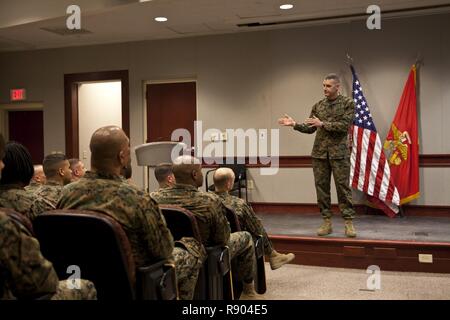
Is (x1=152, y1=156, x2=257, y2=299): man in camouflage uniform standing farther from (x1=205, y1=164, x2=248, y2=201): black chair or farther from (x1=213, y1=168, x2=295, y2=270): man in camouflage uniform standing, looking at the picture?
(x1=205, y1=164, x2=248, y2=201): black chair

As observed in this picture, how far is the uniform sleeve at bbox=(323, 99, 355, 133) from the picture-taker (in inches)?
156

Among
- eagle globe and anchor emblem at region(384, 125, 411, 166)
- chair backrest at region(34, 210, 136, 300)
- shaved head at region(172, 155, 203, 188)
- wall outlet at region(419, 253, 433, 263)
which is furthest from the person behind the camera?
eagle globe and anchor emblem at region(384, 125, 411, 166)

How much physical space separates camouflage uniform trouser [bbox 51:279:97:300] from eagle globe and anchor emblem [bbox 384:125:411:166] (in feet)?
15.4

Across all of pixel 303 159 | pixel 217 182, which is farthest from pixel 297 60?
pixel 217 182

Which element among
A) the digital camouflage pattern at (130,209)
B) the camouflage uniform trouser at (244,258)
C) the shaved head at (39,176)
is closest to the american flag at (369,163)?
the camouflage uniform trouser at (244,258)

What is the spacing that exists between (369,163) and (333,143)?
1546mm

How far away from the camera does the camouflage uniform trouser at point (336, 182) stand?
13.3 feet

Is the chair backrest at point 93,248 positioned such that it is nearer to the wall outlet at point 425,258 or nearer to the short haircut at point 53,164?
the short haircut at point 53,164

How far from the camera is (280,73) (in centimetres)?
607

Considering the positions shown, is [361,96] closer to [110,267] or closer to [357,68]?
[357,68]

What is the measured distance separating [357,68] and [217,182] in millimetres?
3318

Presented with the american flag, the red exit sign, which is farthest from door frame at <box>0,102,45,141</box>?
the american flag
